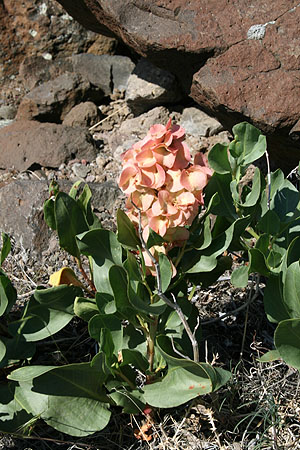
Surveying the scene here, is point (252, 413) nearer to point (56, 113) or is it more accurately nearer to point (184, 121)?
point (184, 121)

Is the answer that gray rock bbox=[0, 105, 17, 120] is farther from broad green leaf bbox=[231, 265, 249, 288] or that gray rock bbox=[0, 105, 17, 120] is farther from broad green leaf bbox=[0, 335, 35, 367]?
broad green leaf bbox=[231, 265, 249, 288]

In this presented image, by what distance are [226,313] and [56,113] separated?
5.93ft

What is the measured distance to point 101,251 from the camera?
64.2 inches

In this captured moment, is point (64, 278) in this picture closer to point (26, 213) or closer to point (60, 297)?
point (60, 297)

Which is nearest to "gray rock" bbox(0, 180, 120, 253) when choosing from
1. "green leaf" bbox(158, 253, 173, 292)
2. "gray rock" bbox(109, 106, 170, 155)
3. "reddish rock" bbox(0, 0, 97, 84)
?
"gray rock" bbox(109, 106, 170, 155)

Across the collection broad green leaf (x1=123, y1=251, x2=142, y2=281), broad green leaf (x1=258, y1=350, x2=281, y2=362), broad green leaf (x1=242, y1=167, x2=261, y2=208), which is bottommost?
broad green leaf (x1=258, y1=350, x2=281, y2=362)

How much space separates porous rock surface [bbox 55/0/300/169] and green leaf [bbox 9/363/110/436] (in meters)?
1.24

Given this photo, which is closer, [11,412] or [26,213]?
[11,412]

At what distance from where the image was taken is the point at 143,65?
122 inches

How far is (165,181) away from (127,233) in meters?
0.18

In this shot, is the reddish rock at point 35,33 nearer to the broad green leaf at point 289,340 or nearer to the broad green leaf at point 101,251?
the broad green leaf at point 101,251

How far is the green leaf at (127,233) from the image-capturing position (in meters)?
1.52

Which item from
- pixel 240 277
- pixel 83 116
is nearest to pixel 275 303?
pixel 240 277

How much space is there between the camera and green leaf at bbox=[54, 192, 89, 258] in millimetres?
1659
